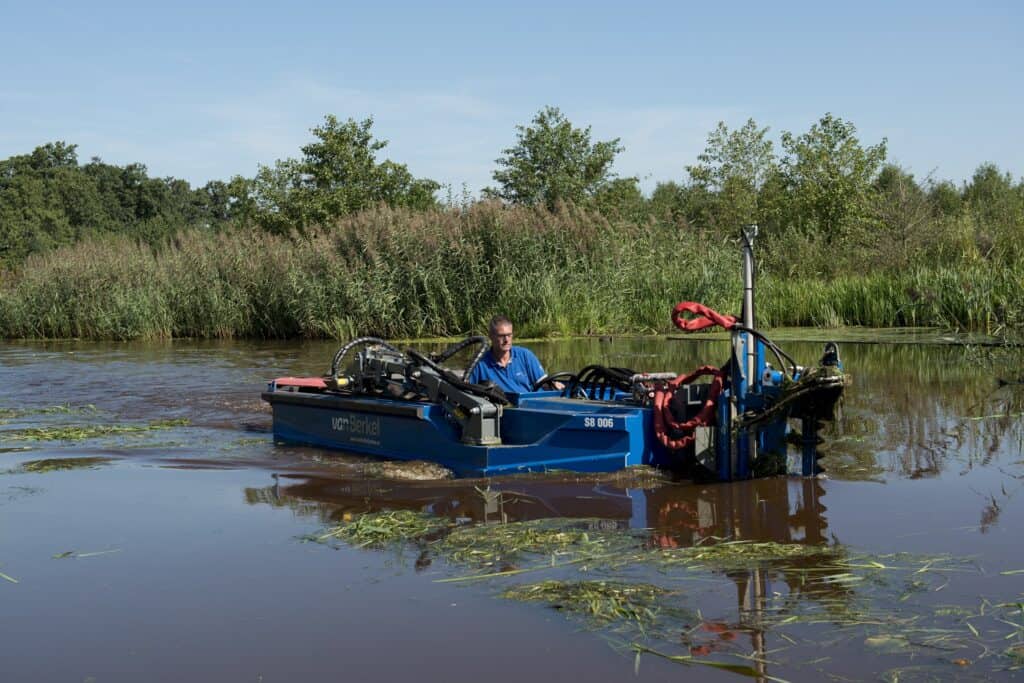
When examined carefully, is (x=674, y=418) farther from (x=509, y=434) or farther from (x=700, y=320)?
(x=509, y=434)

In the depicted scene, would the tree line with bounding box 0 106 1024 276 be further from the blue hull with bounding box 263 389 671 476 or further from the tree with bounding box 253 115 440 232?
the blue hull with bounding box 263 389 671 476

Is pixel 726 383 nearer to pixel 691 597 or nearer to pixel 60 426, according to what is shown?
pixel 691 597

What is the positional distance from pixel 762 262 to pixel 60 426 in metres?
17.6

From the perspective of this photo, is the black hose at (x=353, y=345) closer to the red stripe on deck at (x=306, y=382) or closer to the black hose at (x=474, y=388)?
the red stripe on deck at (x=306, y=382)

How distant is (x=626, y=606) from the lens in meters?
5.23

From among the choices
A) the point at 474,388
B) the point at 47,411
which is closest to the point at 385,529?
the point at 474,388

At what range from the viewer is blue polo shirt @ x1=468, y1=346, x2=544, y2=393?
969cm

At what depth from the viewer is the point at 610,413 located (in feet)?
26.8

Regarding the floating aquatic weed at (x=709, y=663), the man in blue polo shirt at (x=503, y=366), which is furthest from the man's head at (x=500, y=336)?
the floating aquatic weed at (x=709, y=663)

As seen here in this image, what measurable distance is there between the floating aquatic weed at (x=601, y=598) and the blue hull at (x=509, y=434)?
2475mm

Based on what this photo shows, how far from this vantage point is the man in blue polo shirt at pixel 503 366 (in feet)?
31.7

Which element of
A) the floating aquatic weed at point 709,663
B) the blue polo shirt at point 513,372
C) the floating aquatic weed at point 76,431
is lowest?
the floating aquatic weed at point 709,663

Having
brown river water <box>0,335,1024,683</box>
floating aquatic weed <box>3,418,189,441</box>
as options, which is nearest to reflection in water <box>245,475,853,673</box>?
brown river water <box>0,335,1024,683</box>

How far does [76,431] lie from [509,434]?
4.99m
